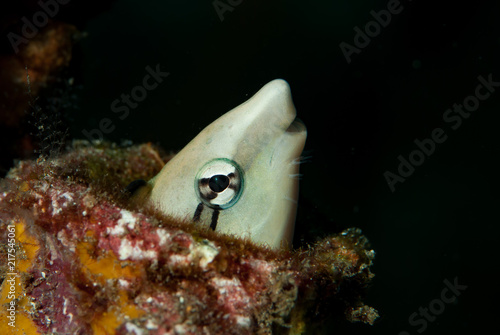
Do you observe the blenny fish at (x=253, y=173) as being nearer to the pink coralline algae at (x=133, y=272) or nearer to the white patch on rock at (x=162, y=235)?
the pink coralline algae at (x=133, y=272)

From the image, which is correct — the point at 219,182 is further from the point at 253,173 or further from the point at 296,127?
the point at 296,127

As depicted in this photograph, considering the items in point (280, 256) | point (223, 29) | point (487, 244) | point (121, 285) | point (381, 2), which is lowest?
point (487, 244)

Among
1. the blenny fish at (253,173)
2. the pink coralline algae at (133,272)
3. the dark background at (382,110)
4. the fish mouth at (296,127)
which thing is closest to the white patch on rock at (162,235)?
the pink coralline algae at (133,272)

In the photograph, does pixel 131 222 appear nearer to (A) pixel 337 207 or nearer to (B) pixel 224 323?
(B) pixel 224 323

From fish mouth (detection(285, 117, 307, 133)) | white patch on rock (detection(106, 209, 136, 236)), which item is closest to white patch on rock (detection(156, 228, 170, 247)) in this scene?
white patch on rock (detection(106, 209, 136, 236))

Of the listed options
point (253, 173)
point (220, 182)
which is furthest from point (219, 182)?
point (253, 173)

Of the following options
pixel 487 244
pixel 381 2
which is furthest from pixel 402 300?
pixel 381 2

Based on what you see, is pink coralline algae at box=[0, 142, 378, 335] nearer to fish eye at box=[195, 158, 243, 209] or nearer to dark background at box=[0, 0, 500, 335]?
fish eye at box=[195, 158, 243, 209]
